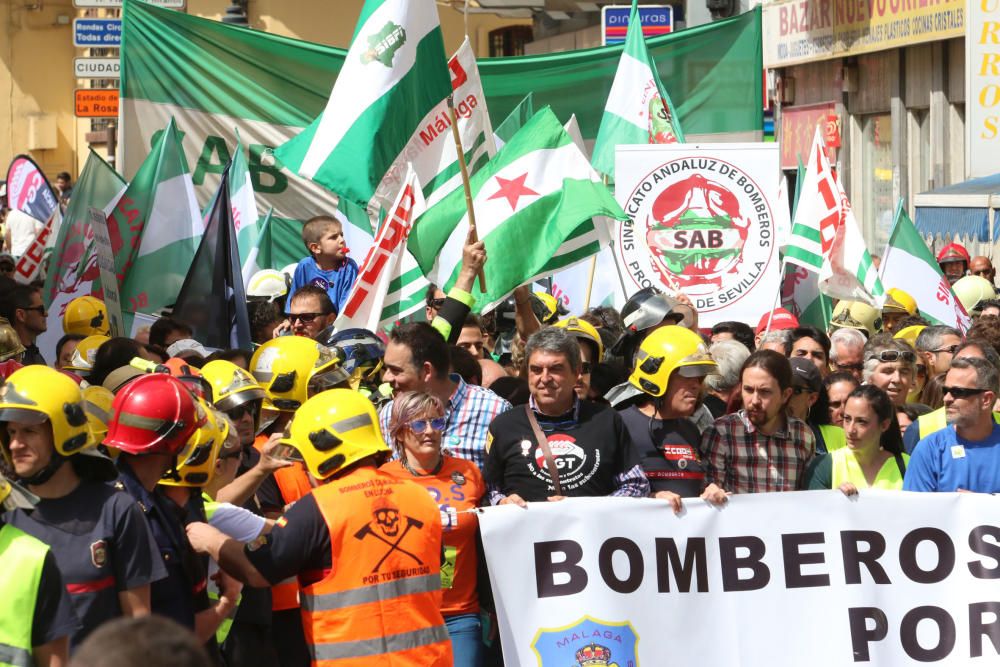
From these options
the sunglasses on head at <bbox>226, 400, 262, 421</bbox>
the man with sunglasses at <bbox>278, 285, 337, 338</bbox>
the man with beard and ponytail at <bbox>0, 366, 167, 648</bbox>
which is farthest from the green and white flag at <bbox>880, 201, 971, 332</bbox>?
the man with beard and ponytail at <bbox>0, 366, 167, 648</bbox>

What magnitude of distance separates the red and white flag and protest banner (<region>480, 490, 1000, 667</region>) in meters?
2.70

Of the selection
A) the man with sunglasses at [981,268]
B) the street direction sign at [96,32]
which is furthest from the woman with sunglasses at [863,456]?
the street direction sign at [96,32]

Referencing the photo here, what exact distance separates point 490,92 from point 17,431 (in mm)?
11016

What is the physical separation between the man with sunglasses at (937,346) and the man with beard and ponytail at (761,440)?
278 centimetres

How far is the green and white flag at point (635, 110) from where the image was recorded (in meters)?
12.7

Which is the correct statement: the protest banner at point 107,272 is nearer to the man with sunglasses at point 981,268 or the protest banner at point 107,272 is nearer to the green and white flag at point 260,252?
the green and white flag at point 260,252

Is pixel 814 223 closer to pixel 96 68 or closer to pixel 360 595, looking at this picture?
pixel 360 595

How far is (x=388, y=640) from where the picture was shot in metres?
4.85

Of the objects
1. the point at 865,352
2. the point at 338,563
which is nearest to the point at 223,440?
the point at 338,563

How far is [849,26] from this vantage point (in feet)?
76.0

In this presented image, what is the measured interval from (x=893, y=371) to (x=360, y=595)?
4.28 m

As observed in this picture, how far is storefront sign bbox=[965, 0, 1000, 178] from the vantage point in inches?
701

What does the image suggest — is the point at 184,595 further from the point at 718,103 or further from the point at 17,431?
the point at 718,103

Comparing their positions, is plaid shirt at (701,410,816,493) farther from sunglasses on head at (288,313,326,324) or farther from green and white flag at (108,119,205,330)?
green and white flag at (108,119,205,330)
